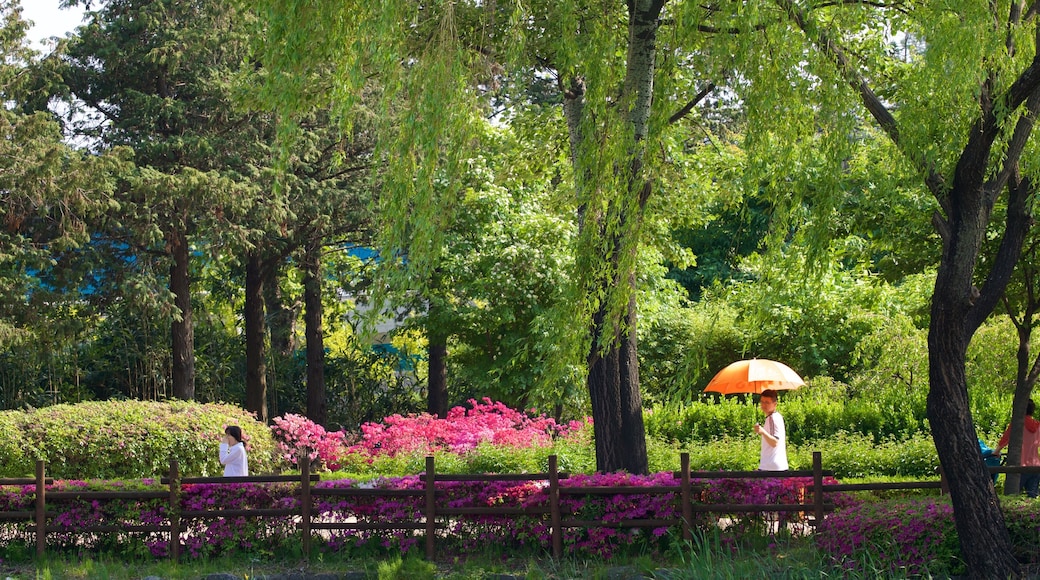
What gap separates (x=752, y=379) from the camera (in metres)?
13.1

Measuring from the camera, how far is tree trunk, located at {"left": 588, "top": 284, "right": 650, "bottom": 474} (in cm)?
1125

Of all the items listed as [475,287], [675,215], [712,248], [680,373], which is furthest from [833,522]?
[712,248]

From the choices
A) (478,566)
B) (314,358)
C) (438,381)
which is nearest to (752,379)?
(478,566)

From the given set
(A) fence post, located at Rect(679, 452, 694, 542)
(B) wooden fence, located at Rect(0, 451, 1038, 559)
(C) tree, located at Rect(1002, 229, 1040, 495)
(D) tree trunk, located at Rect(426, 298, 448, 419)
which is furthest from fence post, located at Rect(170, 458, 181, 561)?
(D) tree trunk, located at Rect(426, 298, 448, 419)

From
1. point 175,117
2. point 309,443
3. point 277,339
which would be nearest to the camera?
point 309,443

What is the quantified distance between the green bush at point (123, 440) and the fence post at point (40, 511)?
4056 millimetres

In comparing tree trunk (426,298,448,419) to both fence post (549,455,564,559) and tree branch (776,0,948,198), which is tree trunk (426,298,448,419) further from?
tree branch (776,0,948,198)

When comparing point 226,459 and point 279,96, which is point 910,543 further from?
point 226,459

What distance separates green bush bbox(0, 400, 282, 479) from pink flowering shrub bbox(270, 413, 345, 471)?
1.47 m

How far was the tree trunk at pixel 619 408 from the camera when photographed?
11250 mm

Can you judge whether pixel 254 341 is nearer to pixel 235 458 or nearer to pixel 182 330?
pixel 182 330

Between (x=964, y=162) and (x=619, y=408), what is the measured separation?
4.54m

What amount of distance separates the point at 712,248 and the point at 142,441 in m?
21.9

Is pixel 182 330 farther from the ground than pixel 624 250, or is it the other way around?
pixel 182 330
